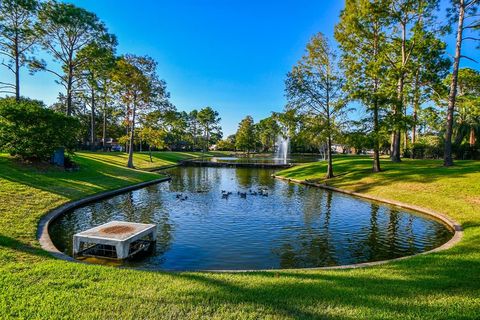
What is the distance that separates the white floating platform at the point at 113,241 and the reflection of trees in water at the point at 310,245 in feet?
14.7

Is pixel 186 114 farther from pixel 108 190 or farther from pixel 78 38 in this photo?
pixel 108 190

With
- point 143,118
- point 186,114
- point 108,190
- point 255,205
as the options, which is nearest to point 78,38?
point 143,118

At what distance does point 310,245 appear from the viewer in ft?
36.9

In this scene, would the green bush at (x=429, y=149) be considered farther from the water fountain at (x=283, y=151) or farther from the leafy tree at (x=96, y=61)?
the leafy tree at (x=96, y=61)

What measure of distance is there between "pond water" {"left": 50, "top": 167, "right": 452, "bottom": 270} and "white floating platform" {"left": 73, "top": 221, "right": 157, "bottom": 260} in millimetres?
456

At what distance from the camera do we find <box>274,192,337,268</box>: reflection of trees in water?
960 centimetres

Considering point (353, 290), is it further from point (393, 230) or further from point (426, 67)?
point (426, 67)

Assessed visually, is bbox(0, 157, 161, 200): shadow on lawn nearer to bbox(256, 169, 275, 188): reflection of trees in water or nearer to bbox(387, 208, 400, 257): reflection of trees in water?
bbox(256, 169, 275, 188): reflection of trees in water

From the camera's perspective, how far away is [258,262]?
31.0 ft

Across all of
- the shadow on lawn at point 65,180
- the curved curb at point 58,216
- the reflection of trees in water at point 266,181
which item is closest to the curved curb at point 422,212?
the reflection of trees in water at point 266,181

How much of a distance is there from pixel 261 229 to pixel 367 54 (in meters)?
23.5

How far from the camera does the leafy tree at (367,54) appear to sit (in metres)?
26.4

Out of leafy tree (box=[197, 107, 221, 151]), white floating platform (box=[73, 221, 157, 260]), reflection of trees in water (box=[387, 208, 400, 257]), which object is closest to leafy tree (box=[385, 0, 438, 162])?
reflection of trees in water (box=[387, 208, 400, 257])

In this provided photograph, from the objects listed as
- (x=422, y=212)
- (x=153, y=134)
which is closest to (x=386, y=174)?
(x=422, y=212)
